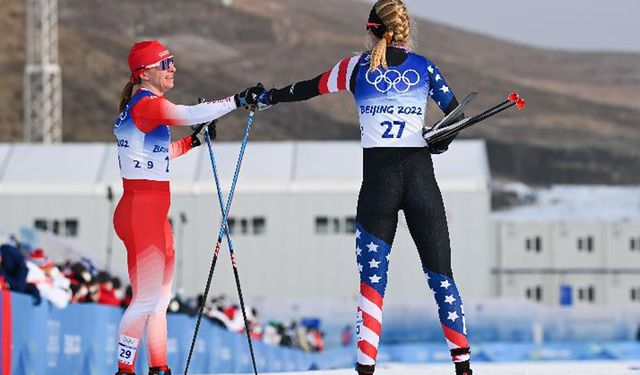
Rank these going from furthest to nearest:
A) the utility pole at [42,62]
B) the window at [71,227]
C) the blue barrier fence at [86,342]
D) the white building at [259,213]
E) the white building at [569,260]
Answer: the white building at [569,260], the utility pole at [42,62], the window at [71,227], the white building at [259,213], the blue barrier fence at [86,342]

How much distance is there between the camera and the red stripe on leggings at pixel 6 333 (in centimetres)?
1212

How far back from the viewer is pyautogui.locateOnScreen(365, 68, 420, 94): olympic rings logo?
27.1 feet

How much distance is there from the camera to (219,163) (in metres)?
49.4

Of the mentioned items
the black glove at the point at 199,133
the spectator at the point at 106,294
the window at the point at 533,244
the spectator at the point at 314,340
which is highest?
the black glove at the point at 199,133

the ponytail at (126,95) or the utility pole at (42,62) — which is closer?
the ponytail at (126,95)

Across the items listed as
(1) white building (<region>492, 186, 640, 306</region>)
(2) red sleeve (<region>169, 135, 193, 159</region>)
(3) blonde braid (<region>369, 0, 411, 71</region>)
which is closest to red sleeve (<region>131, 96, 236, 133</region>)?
(2) red sleeve (<region>169, 135, 193, 159</region>)

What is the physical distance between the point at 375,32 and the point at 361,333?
174 cm

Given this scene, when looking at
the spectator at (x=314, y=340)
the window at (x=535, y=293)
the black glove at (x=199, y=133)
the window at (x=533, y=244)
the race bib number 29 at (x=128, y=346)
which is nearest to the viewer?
the race bib number 29 at (x=128, y=346)

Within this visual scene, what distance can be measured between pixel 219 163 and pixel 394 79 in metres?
41.3

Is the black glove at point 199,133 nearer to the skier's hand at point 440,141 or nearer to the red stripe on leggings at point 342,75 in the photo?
the red stripe on leggings at point 342,75

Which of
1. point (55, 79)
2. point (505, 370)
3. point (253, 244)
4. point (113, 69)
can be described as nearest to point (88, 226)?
point (253, 244)

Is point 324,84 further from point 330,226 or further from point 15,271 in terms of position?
point 330,226

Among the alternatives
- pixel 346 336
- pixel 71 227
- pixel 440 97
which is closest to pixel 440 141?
pixel 440 97

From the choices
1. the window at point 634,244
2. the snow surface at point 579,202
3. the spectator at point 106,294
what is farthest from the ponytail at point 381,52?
the snow surface at point 579,202
